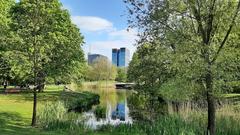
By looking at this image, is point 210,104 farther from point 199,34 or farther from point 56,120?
point 56,120

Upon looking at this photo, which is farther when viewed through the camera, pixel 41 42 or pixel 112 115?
pixel 112 115

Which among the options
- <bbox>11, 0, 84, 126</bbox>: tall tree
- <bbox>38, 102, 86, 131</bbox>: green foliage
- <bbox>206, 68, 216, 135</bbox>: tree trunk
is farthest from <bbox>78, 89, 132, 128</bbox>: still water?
<bbox>206, 68, 216, 135</bbox>: tree trunk

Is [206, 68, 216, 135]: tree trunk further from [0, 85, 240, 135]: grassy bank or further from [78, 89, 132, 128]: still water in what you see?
[78, 89, 132, 128]: still water

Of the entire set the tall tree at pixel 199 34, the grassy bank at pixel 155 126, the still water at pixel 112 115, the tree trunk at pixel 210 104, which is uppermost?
the tall tree at pixel 199 34

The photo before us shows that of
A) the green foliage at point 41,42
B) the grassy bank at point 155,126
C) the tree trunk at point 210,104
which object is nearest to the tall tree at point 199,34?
the tree trunk at point 210,104

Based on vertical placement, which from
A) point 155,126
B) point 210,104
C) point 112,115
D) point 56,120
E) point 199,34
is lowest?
point 112,115

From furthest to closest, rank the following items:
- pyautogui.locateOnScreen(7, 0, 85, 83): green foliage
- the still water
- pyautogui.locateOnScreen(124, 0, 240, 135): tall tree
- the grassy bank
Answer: the still water → pyautogui.locateOnScreen(7, 0, 85, 83): green foliage → the grassy bank → pyautogui.locateOnScreen(124, 0, 240, 135): tall tree

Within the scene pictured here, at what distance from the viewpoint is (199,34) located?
524 inches

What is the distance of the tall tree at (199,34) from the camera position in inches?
489

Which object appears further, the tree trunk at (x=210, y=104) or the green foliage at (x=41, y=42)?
the green foliage at (x=41, y=42)

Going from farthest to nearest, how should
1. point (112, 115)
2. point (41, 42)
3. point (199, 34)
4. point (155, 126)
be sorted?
point (112, 115), point (41, 42), point (155, 126), point (199, 34)

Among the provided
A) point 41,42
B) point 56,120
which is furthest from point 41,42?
point 56,120

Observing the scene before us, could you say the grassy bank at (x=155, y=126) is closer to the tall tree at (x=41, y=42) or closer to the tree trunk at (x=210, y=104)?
the tree trunk at (x=210, y=104)

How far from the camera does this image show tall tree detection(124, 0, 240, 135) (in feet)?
40.7
